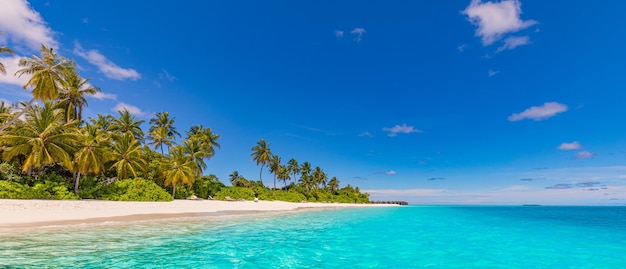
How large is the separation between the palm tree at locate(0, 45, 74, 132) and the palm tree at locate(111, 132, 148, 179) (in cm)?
801

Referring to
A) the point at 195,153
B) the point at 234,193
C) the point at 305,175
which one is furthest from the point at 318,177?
the point at 195,153

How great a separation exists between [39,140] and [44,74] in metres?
8.51

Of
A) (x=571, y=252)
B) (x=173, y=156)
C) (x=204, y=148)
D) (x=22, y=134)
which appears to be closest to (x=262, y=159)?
(x=204, y=148)

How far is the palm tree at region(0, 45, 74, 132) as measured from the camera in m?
30.4

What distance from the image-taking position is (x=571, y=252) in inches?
555

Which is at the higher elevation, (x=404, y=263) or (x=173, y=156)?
(x=173, y=156)

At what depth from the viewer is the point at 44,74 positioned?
30.5 metres

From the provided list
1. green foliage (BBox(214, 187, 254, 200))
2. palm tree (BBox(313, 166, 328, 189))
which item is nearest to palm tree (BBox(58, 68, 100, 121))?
green foliage (BBox(214, 187, 254, 200))

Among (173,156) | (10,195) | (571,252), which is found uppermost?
(173,156)

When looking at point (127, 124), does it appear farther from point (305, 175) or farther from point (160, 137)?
point (305, 175)

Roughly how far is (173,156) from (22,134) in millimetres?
16189

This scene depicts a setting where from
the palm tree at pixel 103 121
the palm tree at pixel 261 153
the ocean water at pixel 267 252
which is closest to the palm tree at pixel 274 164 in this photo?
the palm tree at pixel 261 153

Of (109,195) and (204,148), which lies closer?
(109,195)

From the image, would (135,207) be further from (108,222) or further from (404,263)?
(404,263)
